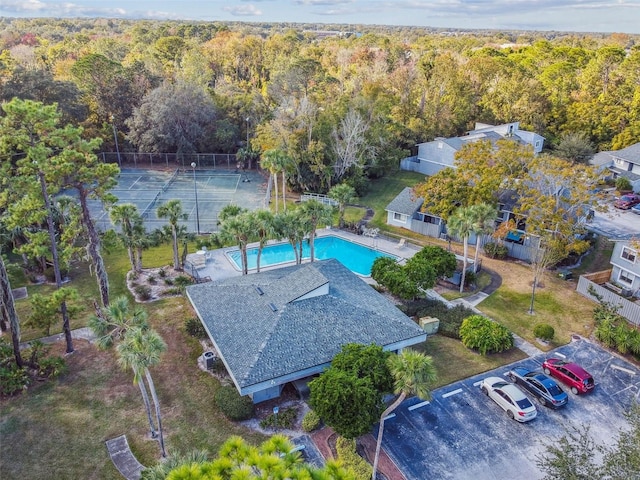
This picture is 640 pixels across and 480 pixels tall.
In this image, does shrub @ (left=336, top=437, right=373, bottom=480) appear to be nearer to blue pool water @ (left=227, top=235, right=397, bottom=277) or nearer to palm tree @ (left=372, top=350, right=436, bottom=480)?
palm tree @ (left=372, top=350, right=436, bottom=480)

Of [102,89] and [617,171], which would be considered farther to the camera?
[102,89]

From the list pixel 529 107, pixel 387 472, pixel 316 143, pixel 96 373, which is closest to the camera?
pixel 387 472

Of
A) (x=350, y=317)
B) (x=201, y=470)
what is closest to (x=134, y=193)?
(x=350, y=317)

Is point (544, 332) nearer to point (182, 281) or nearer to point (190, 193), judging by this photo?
point (182, 281)

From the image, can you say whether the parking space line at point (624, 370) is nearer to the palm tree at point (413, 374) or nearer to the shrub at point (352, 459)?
the palm tree at point (413, 374)

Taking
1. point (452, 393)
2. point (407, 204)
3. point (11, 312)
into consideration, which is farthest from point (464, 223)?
point (11, 312)

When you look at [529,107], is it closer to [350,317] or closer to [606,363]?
[606,363]
